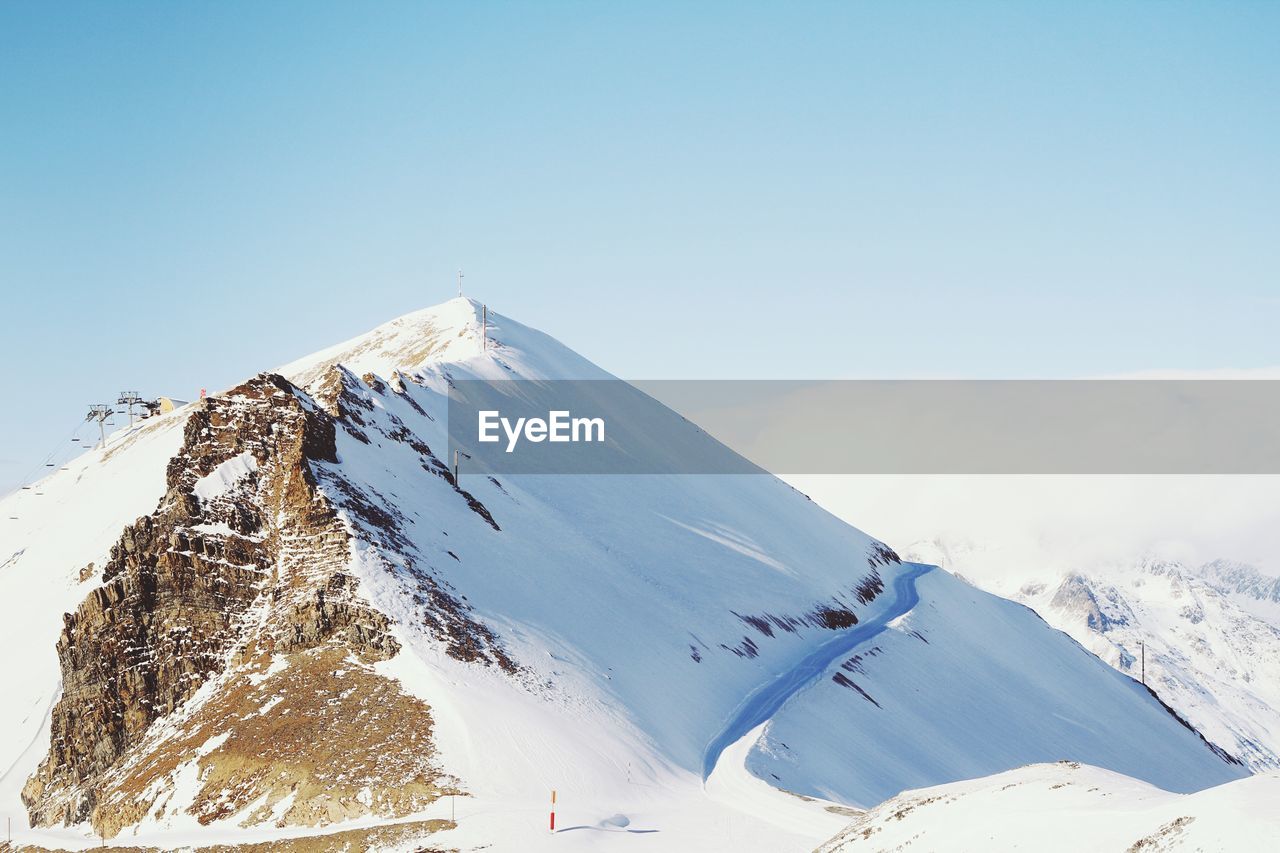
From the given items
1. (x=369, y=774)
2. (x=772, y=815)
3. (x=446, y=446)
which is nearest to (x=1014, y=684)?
(x=446, y=446)

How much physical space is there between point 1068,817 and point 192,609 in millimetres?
47423

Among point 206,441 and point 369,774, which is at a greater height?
point 206,441

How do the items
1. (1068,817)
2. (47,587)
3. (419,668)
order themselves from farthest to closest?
(47,587), (419,668), (1068,817)

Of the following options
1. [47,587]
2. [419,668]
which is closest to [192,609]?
[47,587]

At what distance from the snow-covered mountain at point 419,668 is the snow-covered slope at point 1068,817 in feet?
38.4

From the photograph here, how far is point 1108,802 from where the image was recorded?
28.7 meters

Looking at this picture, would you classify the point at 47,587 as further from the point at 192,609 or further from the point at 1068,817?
the point at 1068,817

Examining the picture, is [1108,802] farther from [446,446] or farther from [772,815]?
[446,446]

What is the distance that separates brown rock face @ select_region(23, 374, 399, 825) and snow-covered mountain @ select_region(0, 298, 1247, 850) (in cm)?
13

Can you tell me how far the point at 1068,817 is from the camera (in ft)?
91.6

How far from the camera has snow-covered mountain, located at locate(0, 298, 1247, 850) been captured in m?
49.9

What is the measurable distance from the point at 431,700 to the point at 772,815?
660 inches

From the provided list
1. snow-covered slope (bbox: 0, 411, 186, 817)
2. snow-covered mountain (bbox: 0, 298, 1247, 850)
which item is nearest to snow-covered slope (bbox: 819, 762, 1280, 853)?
snow-covered mountain (bbox: 0, 298, 1247, 850)

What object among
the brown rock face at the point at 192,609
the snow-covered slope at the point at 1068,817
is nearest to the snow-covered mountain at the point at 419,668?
the brown rock face at the point at 192,609
